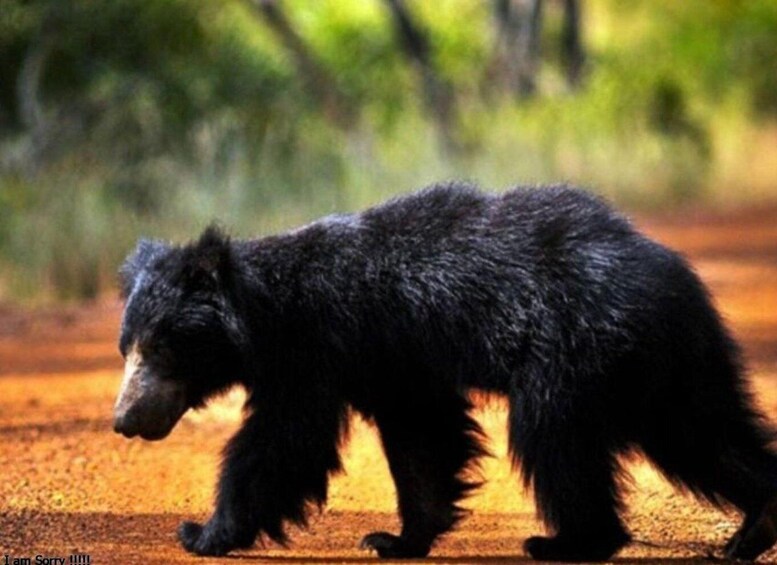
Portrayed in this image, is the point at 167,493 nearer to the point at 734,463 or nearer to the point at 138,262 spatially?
the point at 138,262

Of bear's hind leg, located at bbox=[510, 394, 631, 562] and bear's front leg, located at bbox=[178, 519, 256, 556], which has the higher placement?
bear's hind leg, located at bbox=[510, 394, 631, 562]

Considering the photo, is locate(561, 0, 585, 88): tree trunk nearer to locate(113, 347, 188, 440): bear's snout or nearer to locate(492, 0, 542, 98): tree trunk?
locate(492, 0, 542, 98): tree trunk

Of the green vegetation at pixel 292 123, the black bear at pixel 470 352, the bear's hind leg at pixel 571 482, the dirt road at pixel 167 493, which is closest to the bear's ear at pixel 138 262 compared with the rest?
the black bear at pixel 470 352

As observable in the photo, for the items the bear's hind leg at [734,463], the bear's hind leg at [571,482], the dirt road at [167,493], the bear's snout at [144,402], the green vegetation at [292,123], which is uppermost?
the bear's hind leg at [734,463]

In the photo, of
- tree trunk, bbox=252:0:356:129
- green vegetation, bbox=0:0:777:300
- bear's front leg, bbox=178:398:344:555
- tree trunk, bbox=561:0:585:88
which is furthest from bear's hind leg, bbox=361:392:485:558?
tree trunk, bbox=561:0:585:88

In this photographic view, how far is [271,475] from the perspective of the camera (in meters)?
6.93

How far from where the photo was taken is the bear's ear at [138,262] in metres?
7.31

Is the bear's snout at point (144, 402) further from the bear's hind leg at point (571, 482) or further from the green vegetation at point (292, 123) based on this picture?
the green vegetation at point (292, 123)

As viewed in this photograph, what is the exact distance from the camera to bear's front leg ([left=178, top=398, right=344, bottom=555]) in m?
6.90

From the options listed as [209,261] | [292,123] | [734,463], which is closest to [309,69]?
[292,123]

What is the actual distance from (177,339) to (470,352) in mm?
968

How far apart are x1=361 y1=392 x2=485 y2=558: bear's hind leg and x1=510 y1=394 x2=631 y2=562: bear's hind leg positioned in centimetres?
59

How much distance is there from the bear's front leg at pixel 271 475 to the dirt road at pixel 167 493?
0.42ft

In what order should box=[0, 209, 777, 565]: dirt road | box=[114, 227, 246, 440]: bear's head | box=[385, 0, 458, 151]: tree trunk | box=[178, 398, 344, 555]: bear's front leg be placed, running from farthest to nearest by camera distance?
box=[385, 0, 458, 151]: tree trunk < box=[0, 209, 777, 565]: dirt road < box=[114, 227, 246, 440]: bear's head < box=[178, 398, 344, 555]: bear's front leg
